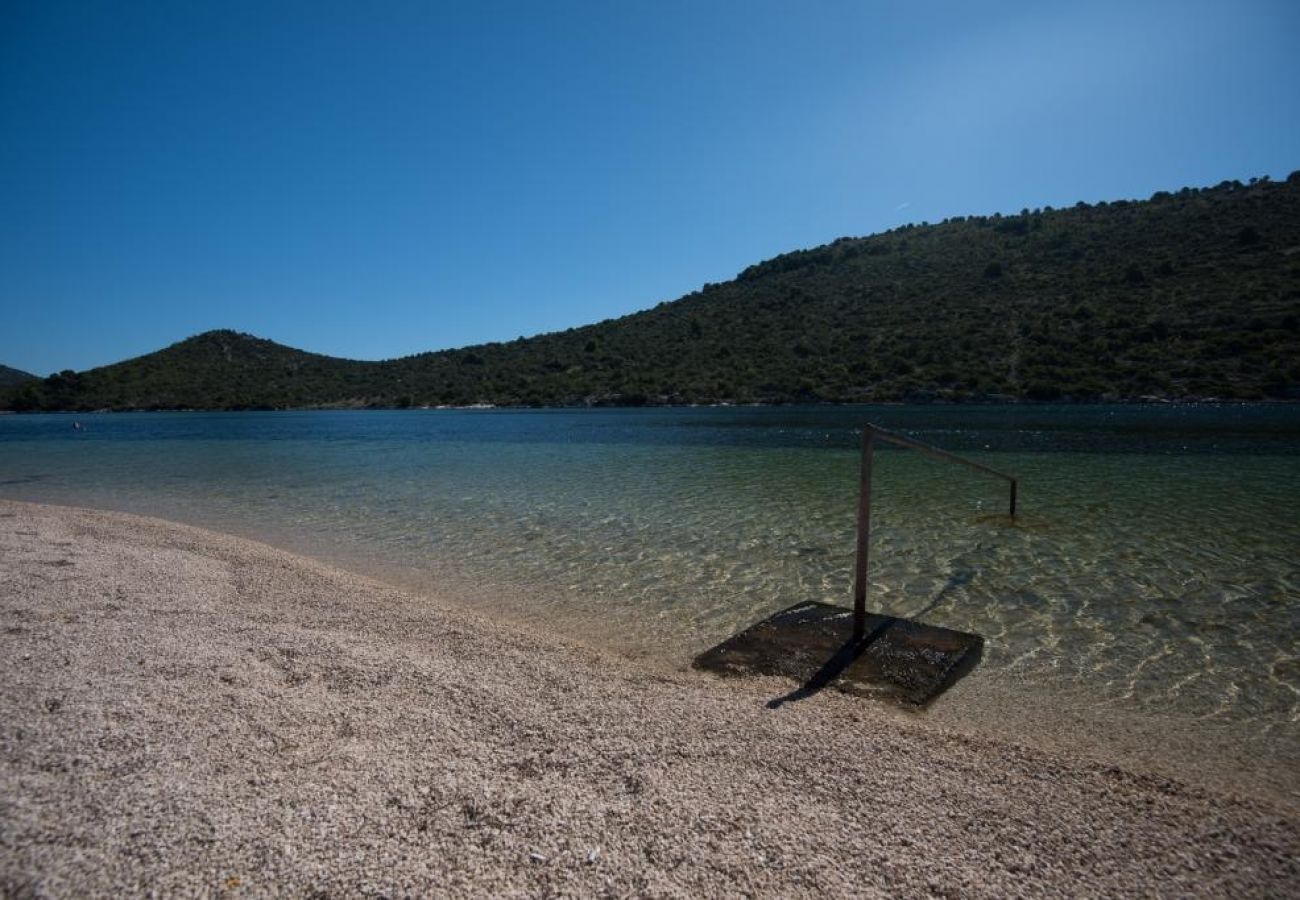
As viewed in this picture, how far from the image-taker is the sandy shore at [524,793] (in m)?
2.94

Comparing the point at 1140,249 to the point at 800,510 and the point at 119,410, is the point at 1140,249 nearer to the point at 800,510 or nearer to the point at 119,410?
the point at 800,510

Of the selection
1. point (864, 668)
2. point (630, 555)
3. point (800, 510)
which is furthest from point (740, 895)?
point (800, 510)

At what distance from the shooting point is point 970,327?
6575 centimetres

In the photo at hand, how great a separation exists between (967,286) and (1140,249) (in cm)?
1749

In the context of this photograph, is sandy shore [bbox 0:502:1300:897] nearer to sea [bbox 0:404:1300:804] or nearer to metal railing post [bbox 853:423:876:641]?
sea [bbox 0:404:1300:804]

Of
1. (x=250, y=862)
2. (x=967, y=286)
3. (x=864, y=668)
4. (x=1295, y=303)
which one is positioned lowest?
(x=864, y=668)

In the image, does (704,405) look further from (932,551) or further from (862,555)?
(862,555)

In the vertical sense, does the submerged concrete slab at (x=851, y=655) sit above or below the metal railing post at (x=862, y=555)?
below

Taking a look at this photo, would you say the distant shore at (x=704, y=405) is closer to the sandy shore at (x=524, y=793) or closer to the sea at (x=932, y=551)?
the sea at (x=932, y=551)

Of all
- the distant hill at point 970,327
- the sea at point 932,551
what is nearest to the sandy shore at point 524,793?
the sea at point 932,551

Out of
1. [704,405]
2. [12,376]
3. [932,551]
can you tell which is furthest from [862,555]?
[12,376]

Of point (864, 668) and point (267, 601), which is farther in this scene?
point (267, 601)

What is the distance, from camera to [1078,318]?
6066cm

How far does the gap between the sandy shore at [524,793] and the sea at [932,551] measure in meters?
1.13
